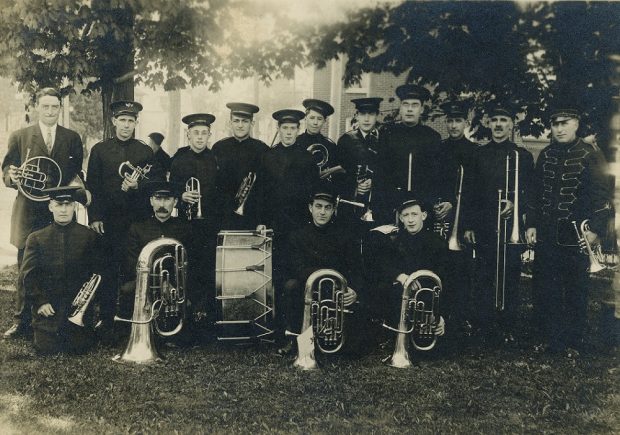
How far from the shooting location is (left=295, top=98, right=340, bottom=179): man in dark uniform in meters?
5.09

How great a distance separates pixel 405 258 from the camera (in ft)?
15.6

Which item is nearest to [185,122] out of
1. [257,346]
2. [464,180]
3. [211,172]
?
[211,172]

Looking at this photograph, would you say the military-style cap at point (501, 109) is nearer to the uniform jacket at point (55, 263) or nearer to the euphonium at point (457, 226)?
the euphonium at point (457, 226)

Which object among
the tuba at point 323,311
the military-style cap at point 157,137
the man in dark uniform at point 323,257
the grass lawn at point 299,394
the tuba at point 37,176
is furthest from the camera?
the military-style cap at point 157,137

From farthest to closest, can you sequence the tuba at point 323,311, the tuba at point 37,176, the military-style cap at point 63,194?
the tuba at point 37,176, the military-style cap at point 63,194, the tuba at point 323,311

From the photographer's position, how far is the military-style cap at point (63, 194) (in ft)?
15.8

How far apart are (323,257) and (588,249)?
2.22 metres

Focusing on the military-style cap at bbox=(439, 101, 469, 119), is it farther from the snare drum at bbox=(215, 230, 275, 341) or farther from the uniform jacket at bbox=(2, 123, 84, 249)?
the uniform jacket at bbox=(2, 123, 84, 249)

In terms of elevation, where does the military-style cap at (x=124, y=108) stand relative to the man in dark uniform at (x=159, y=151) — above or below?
above

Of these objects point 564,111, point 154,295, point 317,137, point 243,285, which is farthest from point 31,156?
point 564,111

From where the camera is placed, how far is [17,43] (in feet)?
16.1

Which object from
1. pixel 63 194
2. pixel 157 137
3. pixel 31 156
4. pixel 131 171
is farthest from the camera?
pixel 157 137

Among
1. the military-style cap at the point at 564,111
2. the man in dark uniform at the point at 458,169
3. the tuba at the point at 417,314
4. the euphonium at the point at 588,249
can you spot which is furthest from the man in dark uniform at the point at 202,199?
the euphonium at the point at 588,249

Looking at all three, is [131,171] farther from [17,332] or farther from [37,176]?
[17,332]
